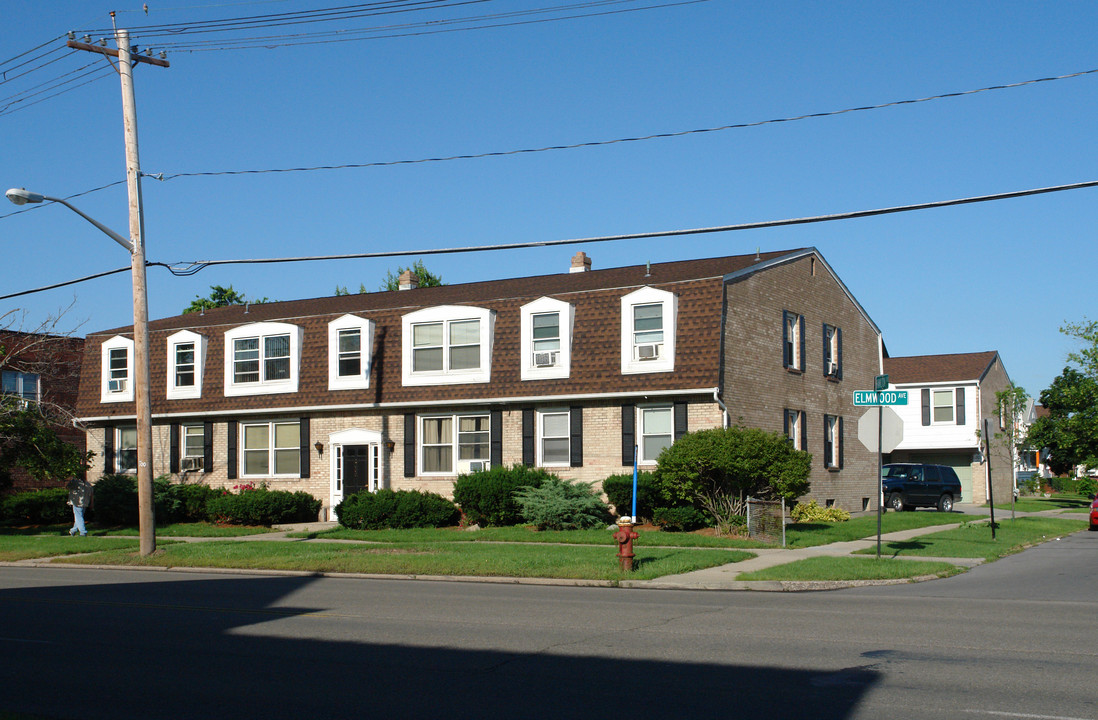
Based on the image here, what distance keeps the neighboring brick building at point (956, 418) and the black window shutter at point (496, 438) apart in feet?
84.8

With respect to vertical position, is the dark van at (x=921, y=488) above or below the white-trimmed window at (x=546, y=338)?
below

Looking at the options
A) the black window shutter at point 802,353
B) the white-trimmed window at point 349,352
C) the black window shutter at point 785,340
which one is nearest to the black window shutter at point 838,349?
the black window shutter at point 802,353

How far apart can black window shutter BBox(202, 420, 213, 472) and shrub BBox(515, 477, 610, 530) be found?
1225 cm

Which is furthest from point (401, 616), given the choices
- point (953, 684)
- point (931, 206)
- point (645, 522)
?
point (645, 522)

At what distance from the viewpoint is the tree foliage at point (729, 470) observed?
23078 mm

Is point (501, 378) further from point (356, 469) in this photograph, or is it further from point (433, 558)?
point (433, 558)

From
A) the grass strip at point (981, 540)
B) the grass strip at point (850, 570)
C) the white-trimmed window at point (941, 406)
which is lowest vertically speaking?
the grass strip at point (981, 540)

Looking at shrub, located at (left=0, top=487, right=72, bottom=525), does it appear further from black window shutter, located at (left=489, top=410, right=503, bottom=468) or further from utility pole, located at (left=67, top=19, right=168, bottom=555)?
black window shutter, located at (left=489, top=410, right=503, bottom=468)

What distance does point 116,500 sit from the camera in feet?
99.8

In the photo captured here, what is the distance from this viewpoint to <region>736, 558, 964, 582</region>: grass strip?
16469mm

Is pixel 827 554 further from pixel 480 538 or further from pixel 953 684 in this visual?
pixel 953 684

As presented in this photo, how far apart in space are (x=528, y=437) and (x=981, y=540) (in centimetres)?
1166

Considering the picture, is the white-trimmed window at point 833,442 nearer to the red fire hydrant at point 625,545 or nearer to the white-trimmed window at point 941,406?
the red fire hydrant at point 625,545

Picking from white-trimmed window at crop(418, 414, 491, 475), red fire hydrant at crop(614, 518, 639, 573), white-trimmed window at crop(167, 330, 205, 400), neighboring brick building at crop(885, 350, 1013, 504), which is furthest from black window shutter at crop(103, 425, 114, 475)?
neighboring brick building at crop(885, 350, 1013, 504)
